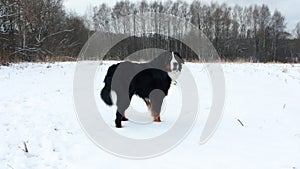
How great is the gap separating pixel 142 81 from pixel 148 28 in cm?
3055

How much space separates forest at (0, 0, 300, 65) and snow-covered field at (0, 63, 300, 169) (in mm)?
13903

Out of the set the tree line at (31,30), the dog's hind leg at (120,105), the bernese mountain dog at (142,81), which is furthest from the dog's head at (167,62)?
the tree line at (31,30)

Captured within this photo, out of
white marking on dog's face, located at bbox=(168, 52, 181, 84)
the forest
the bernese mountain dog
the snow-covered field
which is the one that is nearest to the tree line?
the forest

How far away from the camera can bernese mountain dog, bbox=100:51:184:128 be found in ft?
15.0

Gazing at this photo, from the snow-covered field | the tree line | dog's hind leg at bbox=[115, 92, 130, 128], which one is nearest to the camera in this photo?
the snow-covered field

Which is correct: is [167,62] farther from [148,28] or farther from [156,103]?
[148,28]

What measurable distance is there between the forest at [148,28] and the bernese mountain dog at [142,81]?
14.8m

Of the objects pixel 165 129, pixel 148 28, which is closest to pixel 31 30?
pixel 148 28

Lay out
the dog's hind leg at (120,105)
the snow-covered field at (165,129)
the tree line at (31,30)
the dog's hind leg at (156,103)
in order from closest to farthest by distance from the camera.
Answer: the snow-covered field at (165,129) < the dog's hind leg at (120,105) < the dog's hind leg at (156,103) < the tree line at (31,30)

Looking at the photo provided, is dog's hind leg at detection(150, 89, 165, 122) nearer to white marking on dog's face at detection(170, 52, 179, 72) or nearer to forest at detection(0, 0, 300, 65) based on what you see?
white marking on dog's face at detection(170, 52, 179, 72)

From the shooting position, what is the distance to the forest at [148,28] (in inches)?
870

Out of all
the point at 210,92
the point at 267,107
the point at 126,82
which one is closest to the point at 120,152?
the point at 126,82

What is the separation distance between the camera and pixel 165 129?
4.42m

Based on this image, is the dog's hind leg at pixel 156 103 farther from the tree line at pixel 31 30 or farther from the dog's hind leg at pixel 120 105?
the tree line at pixel 31 30
